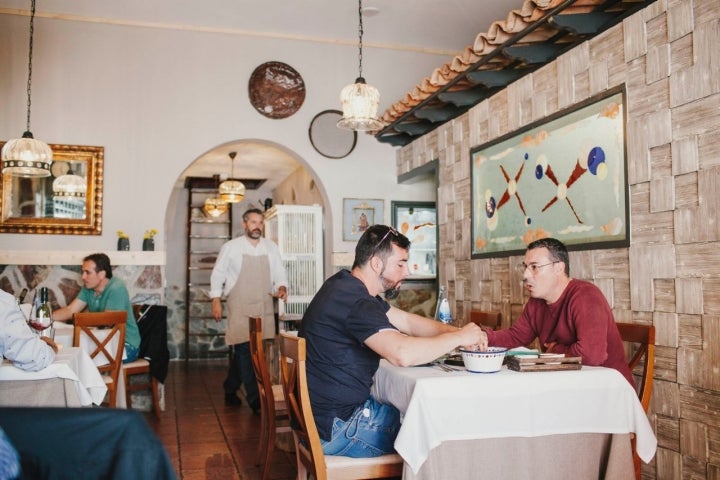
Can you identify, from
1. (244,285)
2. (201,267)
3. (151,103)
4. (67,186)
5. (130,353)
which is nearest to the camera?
(130,353)

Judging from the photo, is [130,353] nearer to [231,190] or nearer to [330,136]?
[330,136]

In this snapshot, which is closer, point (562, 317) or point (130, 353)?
point (562, 317)

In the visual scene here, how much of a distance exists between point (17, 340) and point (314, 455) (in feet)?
4.40

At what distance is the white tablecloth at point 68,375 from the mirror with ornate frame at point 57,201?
125 inches

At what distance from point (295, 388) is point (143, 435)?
100 centimetres

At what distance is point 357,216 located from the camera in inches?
280

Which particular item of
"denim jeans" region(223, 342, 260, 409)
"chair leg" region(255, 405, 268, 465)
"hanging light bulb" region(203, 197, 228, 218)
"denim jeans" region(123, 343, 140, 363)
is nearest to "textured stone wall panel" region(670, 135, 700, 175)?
"chair leg" region(255, 405, 268, 465)

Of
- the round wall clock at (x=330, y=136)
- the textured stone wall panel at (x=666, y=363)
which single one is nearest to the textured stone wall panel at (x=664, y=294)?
the textured stone wall panel at (x=666, y=363)

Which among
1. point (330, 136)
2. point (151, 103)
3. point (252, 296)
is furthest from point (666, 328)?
point (151, 103)

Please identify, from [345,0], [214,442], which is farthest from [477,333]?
[345,0]

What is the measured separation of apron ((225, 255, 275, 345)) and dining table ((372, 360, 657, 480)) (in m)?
3.73

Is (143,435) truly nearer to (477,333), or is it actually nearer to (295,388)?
(295,388)

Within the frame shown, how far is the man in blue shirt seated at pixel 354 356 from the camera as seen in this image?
2.32m

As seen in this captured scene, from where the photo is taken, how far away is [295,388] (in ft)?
7.97
